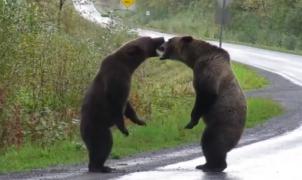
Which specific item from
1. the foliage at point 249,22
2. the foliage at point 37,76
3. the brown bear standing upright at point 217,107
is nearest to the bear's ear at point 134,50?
the brown bear standing upright at point 217,107

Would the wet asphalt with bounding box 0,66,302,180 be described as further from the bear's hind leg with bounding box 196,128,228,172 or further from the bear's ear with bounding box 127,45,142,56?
the bear's ear with bounding box 127,45,142,56

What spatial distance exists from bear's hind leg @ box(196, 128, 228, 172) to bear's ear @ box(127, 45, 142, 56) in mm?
1556

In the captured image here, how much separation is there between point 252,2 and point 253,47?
1415cm

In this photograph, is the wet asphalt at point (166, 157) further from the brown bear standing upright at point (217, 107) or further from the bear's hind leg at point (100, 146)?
the brown bear standing upright at point (217, 107)

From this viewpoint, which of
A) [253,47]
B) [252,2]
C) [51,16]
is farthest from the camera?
[252,2]

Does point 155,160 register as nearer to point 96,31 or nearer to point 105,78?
point 105,78

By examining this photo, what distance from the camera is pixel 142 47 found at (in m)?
12.1

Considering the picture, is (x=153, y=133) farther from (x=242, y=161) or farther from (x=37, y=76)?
(x=242, y=161)

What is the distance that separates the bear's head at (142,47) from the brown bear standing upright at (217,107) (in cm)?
89

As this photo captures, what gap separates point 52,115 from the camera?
17234 millimetres

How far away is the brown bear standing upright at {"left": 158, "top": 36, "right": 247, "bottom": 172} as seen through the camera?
36.3 feet

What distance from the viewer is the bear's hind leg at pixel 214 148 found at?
11.1m

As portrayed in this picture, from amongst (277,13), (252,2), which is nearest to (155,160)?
(277,13)

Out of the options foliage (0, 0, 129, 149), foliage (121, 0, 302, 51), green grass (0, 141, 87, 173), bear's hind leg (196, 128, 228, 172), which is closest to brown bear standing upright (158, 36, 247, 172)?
bear's hind leg (196, 128, 228, 172)
